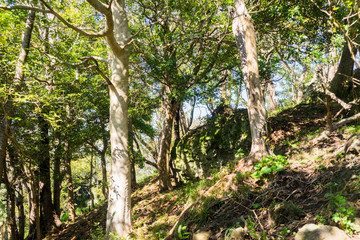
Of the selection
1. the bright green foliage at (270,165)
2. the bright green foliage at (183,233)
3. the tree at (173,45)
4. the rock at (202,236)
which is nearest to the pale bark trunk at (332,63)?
the bright green foliage at (270,165)

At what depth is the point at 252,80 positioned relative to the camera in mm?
4992

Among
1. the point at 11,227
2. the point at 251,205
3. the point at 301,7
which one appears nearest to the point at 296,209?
the point at 251,205

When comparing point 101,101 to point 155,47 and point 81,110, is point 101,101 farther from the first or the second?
point 155,47

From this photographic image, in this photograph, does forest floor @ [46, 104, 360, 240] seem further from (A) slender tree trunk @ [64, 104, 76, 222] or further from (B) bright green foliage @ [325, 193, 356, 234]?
(A) slender tree trunk @ [64, 104, 76, 222]

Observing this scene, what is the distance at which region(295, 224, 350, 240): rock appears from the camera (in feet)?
7.08

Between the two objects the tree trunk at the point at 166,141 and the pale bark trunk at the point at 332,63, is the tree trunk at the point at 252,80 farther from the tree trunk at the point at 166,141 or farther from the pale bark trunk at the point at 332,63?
the tree trunk at the point at 166,141

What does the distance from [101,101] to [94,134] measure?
5.34 feet

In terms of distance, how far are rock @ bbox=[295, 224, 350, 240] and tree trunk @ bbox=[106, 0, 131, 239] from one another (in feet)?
11.7

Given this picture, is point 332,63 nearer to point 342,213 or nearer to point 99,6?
point 342,213

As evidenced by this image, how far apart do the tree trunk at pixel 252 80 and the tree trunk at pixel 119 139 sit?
2794 millimetres

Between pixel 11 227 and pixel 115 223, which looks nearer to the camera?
pixel 115 223

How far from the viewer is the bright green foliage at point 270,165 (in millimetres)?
3906

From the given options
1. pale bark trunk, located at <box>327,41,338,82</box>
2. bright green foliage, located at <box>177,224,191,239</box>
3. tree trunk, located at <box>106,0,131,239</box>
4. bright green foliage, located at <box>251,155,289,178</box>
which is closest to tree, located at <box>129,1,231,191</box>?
tree trunk, located at <box>106,0,131,239</box>

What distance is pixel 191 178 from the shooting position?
27.6 ft
